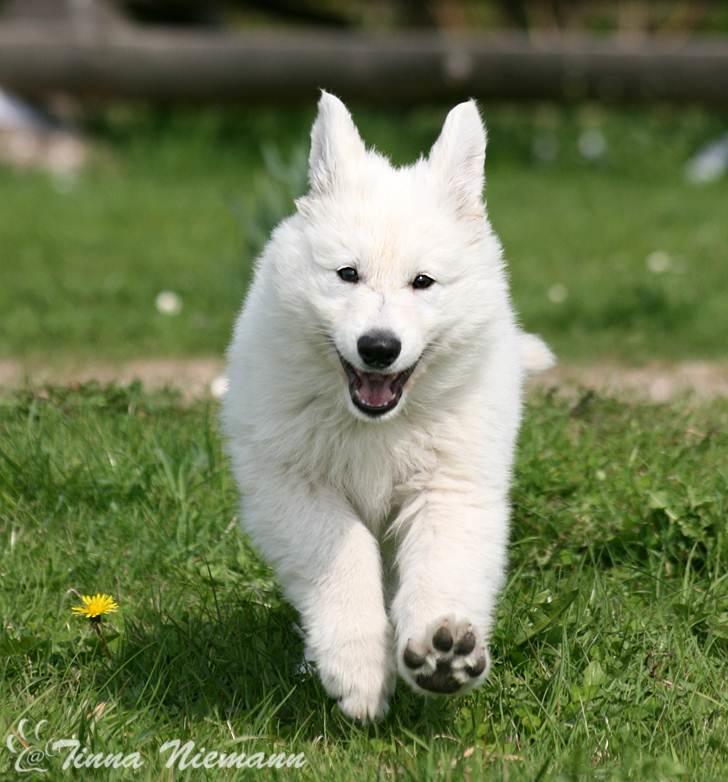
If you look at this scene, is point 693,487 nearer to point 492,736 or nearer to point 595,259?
point 492,736

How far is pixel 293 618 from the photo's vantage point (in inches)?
149

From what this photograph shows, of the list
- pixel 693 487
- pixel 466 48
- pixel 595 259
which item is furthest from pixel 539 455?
pixel 466 48

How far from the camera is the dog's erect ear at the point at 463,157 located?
3596mm

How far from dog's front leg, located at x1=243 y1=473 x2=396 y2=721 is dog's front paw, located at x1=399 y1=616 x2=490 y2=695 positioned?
16 centimetres

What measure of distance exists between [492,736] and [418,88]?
9.89 metres

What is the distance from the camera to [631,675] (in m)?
3.50

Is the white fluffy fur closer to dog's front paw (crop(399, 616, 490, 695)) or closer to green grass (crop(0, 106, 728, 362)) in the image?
dog's front paw (crop(399, 616, 490, 695))

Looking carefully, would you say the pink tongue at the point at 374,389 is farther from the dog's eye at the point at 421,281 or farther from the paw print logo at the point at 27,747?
the paw print logo at the point at 27,747

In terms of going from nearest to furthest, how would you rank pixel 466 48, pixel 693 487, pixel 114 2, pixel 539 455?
pixel 693 487, pixel 539 455, pixel 466 48, pixel 114 2

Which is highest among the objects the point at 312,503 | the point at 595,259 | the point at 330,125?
the point at 330,125

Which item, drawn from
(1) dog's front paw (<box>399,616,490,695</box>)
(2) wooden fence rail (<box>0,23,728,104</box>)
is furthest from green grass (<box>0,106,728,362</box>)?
(1) dog's front paw (<box>399,616,490,695</box>)

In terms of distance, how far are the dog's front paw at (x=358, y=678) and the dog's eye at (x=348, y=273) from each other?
87 centimetres

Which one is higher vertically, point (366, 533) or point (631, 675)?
point (366, 533)

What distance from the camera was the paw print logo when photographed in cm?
300
